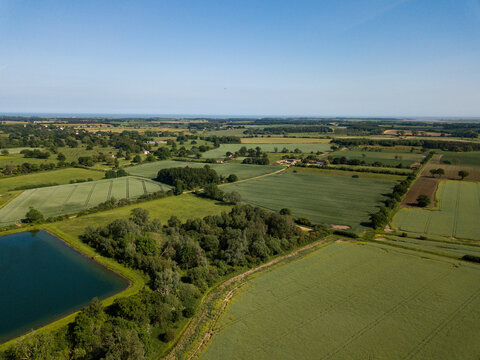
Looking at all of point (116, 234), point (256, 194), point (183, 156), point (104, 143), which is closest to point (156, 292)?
point (116, 234)

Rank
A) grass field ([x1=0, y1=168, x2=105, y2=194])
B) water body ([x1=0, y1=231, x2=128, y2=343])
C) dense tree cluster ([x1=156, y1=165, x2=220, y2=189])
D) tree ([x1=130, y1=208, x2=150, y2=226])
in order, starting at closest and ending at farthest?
water body ([x1=0, y1=231, x2=128, y2=343]), tree ([x1=130, y1=208, x2=150, y2=226]), dense tree cluster ([x1=156, y1=165, x2=220, y2=189]), grass field ([x1=0, y1=168, x2=105, y2=194])

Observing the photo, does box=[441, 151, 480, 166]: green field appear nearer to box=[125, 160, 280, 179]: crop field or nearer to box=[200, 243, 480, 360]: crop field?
box=[125, 160, 280, 179]: crop field

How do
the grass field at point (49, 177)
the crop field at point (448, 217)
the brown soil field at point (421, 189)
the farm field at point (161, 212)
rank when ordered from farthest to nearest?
the grass field at point (49, 177) < the brown soil field at point (421, 189) < the farm field at point (161, 212) < the crop field at point (448, 217)

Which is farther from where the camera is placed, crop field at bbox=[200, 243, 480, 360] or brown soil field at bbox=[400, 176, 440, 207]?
brown soil field at bbox=[400, 176, 440, 207]

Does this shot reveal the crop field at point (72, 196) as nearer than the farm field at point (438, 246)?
No

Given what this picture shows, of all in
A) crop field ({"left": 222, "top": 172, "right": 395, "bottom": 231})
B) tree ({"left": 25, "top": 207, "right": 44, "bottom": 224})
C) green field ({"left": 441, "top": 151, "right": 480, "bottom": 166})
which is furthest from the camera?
green field ({"left": 441, "top": 151, "right": 480, "bottom": 166})

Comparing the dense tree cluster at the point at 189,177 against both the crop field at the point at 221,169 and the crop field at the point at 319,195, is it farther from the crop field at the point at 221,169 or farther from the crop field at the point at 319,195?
the crop field at the point at 221,169

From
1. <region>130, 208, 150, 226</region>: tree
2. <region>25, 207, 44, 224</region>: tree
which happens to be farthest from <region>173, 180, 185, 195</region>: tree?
<region>25, 207, 44, 224</region>: tree

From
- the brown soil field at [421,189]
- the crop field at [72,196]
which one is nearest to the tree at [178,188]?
the crop field at [72,196]
